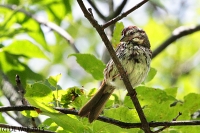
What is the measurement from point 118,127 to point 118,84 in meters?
0.99

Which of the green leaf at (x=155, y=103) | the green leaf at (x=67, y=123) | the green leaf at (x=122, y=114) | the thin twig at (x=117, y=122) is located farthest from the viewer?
the green leaf at (x=155, y=103)

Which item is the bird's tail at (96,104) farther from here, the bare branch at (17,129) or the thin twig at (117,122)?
the bare branch at (17,129)

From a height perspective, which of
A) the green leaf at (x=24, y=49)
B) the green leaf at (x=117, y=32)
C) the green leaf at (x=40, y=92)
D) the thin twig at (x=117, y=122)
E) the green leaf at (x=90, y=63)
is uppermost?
the green leaf at (x=24, y=49)

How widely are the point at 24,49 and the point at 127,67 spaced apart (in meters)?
0.99

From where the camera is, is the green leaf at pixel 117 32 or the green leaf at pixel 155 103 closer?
the green leaf at pixel 155 103

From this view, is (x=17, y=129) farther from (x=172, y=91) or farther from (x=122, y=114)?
(x=172, y=91)

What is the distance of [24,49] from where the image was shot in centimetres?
385

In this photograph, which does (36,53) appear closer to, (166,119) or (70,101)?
(70,101)

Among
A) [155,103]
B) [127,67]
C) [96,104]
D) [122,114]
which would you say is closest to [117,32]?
[127,67]

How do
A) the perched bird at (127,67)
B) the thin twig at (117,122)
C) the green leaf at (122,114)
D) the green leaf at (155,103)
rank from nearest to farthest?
1. the thin twig at (117,122)
2. the green leaf at (122,114)
3. the green leaf at (155,103)
4. the perched bird at (127,67)

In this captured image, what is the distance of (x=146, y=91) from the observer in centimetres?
307

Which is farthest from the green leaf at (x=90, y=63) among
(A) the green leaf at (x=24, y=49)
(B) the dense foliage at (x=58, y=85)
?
(A) the green leaf at (x=24, y=49)

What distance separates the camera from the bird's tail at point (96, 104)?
2857 millimetres

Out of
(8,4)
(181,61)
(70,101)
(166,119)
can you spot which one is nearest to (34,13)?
(8,4)
